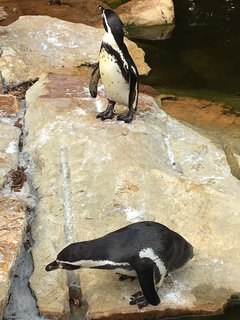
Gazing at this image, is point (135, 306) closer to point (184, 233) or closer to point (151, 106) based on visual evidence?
point (184, 233)

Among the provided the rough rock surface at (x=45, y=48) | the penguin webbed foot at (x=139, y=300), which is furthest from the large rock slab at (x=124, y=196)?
the rough rock surface at (x=45, y=48)

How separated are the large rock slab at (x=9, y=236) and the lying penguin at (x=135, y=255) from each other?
200 millimetres

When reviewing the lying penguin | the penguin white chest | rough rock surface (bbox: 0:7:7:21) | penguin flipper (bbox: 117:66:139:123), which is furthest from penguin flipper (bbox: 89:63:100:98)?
rough rock surface (bbox: 0:7:7:21)

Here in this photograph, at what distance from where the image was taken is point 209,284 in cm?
329

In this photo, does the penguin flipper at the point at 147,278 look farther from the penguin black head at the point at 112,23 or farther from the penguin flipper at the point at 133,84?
→ the penguin black head at the point at 112,23

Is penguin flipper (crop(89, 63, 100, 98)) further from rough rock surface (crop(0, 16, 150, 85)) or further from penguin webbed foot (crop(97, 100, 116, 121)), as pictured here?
rough rock surface (crop(0, 16, 150, 85))

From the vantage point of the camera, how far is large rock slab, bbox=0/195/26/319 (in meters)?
3.02

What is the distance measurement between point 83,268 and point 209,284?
2.17 feet

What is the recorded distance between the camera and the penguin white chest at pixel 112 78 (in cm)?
428

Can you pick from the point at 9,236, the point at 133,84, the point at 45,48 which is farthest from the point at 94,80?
the point at 45,48

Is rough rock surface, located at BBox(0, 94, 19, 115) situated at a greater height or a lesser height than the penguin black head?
lesser

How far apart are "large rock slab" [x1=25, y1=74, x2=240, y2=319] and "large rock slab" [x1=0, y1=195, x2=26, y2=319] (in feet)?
0.46

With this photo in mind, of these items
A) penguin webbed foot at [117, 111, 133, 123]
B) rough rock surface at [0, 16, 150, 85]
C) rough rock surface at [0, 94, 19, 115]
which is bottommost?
rough rock surface at [0, 16, 150, 85]

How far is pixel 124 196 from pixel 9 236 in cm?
76
